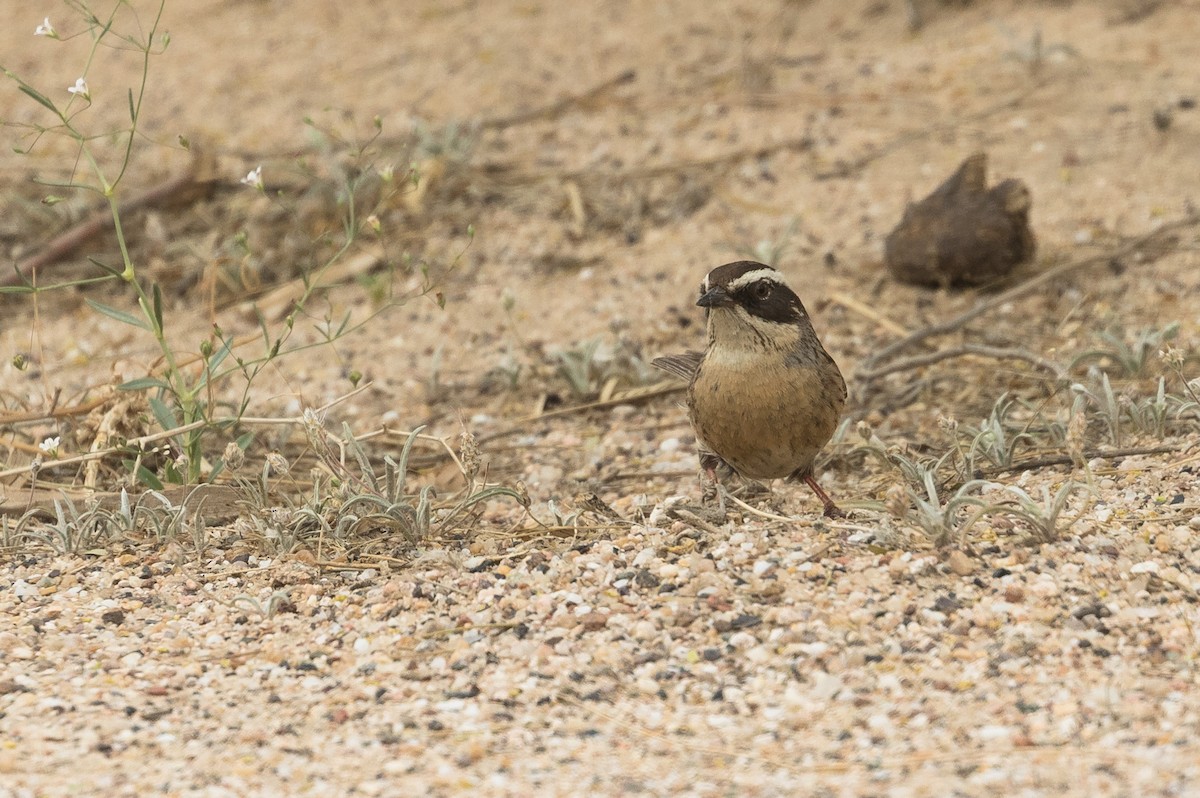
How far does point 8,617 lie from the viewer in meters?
4.38

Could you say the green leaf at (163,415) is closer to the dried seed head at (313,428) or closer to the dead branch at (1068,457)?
the dried seed head at (313,428)

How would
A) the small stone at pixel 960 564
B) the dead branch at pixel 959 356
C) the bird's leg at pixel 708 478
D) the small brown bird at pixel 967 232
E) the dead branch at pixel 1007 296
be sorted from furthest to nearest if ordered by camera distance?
1. the small brown bird at pixel 967 232
2. the dead branch at pixel 1007 296
3. the dead branch at pixel 959 356
4. the bird's leg at pixel 708 478
5. the small stone at pixel 960 564

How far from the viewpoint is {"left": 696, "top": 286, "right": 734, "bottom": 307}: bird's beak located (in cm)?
490

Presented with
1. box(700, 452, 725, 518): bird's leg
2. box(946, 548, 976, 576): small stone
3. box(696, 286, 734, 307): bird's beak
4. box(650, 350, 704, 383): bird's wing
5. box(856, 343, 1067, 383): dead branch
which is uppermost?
box(696, 286, 734, 307): bird's beak

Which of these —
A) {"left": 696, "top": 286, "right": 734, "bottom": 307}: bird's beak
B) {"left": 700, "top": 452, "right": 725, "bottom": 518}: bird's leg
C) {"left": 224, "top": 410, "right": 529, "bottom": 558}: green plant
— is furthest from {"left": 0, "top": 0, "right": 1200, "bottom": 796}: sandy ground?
{"left": 696, "top": 286, "right": 734, "bottom": 307}: bird's beak

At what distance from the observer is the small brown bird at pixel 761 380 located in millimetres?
4961

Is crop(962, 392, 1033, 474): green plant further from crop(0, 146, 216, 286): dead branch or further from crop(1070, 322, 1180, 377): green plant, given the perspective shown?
crop(0, 146, 216, 286): dead branch

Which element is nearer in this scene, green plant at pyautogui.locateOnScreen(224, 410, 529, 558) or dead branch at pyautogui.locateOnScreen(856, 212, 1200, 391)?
green plant at pyautogui.locateOnScreen(224, 410, 529, 558)

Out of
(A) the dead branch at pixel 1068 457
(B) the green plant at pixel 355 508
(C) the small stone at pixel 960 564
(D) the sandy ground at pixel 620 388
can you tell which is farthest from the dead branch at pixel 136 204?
(C) the small stone at pixel 960 564

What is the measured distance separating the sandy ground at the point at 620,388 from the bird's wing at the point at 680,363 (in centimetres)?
42

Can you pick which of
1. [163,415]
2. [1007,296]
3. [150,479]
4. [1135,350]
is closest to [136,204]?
[163,415]

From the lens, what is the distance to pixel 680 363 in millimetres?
5867

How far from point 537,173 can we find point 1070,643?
548cm

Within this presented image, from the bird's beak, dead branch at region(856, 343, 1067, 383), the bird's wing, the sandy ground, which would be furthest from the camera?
dead branch at region(856, 343, 1067, 383)
